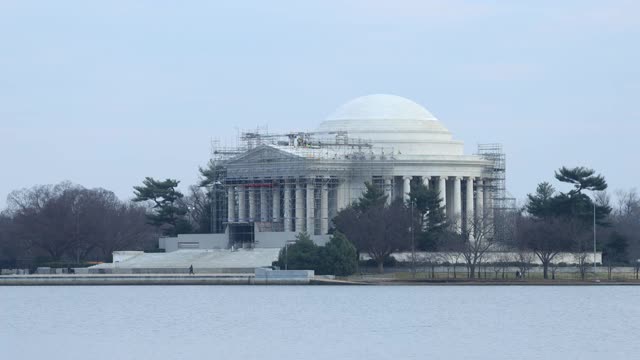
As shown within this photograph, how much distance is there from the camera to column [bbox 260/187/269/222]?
137375mm

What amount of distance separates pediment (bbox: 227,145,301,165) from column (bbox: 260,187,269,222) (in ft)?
7.53

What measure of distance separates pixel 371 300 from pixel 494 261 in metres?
28.4

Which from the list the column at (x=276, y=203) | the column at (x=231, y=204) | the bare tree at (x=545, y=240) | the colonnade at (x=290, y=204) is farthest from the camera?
the column at (x=231, y=204)

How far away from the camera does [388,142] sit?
454 feet

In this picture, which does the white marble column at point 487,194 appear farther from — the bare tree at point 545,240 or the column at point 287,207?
the bare tree at point 545,240

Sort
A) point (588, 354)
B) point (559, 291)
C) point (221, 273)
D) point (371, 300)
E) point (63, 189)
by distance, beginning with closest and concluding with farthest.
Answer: point (588, 354), point (371, 300), point (559, 291), point (221, 273), point (63, 189)

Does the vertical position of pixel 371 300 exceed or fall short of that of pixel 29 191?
it falls short

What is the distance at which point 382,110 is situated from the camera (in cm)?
14200

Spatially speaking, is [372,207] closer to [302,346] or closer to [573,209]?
[573,209]

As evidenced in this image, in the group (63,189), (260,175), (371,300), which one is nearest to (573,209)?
(260,175)

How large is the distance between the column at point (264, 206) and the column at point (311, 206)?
3728 mm

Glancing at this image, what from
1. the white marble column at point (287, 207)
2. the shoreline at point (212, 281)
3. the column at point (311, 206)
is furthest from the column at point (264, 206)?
the shoreline at point (212, 281)

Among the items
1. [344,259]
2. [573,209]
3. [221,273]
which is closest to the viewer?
[344,259]

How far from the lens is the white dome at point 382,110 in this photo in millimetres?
141375
